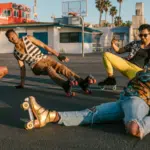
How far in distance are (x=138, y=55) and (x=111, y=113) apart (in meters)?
2.47

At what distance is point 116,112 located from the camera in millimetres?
3498

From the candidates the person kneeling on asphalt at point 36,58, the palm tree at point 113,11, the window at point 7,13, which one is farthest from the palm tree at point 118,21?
the person kneeling on asphalt at point 36,58

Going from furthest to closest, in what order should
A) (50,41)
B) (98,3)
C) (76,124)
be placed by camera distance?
(98,3), (50,41), (76,124)

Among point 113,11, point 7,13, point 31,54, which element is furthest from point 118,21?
point 31,54

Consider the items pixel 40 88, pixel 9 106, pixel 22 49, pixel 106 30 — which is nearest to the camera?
pixel 9 106

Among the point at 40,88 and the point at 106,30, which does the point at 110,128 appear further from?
the point at 106,30

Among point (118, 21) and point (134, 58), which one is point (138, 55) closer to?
point (134, 58)

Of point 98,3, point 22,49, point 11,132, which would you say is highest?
point 98,3

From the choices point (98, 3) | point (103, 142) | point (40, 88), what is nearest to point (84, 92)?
point (40, 88)

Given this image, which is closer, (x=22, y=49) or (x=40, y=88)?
(x=22, y=49)

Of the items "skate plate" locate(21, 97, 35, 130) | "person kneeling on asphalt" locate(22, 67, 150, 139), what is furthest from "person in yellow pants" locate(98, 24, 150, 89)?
"skate plate" locate(21, 97, 35, 130)

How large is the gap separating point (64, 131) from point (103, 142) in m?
0.55

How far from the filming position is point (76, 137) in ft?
10.7

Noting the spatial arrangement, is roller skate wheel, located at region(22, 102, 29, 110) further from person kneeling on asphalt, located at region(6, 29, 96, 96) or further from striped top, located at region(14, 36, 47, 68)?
striped top, located at region(14, 36, 47, 68)
